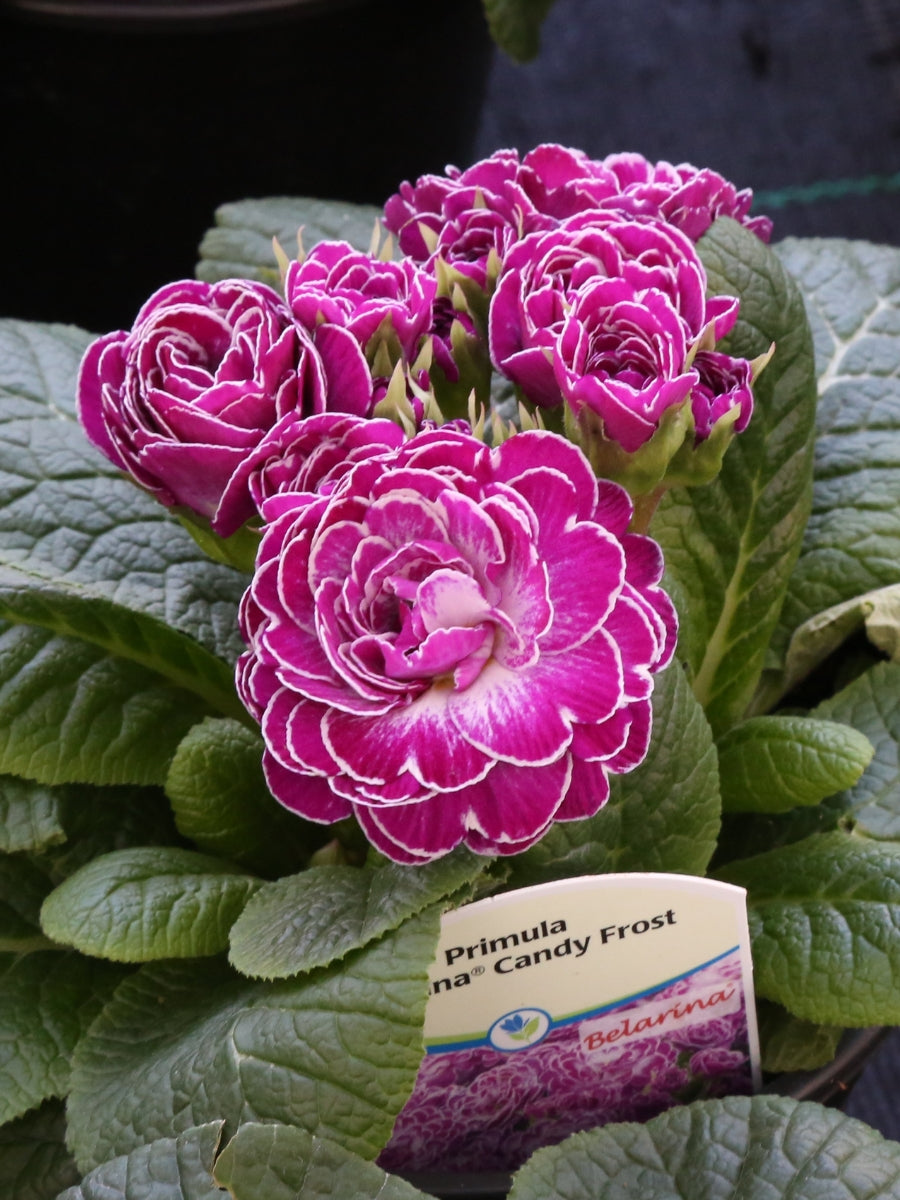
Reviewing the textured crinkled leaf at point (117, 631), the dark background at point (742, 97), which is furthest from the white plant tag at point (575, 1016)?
the dark background at point (742, 97)

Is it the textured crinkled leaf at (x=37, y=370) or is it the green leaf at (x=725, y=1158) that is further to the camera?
the textured crinkled leaf at (x=37, y=370)

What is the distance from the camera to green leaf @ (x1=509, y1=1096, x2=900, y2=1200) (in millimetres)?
631

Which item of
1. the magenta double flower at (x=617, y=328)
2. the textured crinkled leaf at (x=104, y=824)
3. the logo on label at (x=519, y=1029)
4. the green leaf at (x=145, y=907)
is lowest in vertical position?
the textured crinkled leaf at (x=104, y=824)

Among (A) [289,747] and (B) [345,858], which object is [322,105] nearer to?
(B) [345,858]

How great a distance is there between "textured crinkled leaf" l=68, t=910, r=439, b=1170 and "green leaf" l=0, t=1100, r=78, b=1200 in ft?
0.34

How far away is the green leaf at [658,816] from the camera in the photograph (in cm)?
69

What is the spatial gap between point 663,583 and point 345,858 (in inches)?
9.3

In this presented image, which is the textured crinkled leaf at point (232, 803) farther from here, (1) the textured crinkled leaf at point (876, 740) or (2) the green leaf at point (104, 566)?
(1) the textured crinkled leaf at point (876, 740)

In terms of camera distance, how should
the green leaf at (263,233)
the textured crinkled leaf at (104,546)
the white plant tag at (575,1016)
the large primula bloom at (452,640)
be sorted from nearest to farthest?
1. the large primula bloom at (452,640)
2. the white plant tag at (575,1016)
3. the textured crinkled leaf at (104,546)
4. the green leaf at (263,233)

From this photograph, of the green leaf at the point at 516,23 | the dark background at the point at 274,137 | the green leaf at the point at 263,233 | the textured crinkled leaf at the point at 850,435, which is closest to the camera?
the textured crinkled leaf at the point at 850,435

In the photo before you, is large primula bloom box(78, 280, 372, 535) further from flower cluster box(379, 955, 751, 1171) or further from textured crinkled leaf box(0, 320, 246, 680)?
flower cluster box(379, 955, 751, 1171)

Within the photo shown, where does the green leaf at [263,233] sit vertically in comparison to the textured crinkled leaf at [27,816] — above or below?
above

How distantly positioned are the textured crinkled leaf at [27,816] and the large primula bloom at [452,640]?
0.79 feet

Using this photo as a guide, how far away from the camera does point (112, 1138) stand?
2.15ft
